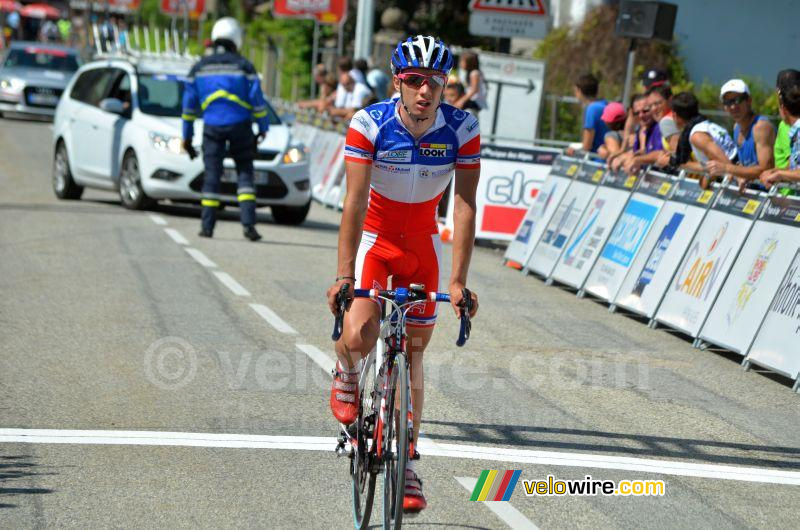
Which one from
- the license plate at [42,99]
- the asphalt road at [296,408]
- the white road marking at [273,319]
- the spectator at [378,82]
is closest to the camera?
the asphalt road at [296,408]

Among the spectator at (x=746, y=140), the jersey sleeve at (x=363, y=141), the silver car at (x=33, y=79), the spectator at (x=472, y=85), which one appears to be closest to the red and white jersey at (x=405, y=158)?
the jersey sleeve at (x=363, y=141)

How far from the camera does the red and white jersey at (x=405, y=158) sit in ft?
19.3

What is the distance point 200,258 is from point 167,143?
145 inches

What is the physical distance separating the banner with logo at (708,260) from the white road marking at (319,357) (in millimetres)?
3424

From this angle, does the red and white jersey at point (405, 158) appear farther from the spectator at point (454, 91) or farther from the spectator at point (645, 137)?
the spectator at point (454, 91)

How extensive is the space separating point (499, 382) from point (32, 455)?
3.41 m

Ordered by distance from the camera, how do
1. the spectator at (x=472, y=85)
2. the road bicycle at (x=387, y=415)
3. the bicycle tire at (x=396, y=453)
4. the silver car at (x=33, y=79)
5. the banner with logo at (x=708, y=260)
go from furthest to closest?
1. the silver car at (x=33, y=79)
2. the spectator at (x=472, y=85)
3. the banner with logo at (x=708, y=260)
4. the road bicycle at (x=387, y=415)
5. the bicycle tire at (x=396, y=453)

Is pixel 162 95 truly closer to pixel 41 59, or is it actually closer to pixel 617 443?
pixel 617 443

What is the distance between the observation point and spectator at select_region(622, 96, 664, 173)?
13.9 m

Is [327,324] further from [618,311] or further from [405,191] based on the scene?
[405,191]

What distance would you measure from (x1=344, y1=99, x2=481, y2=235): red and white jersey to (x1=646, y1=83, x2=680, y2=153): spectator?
7.98 m

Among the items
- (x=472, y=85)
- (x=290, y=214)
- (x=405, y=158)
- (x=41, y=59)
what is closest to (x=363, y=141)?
(x=405, y=158)

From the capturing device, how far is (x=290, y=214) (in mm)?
18234

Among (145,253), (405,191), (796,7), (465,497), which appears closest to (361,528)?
(465,497)
